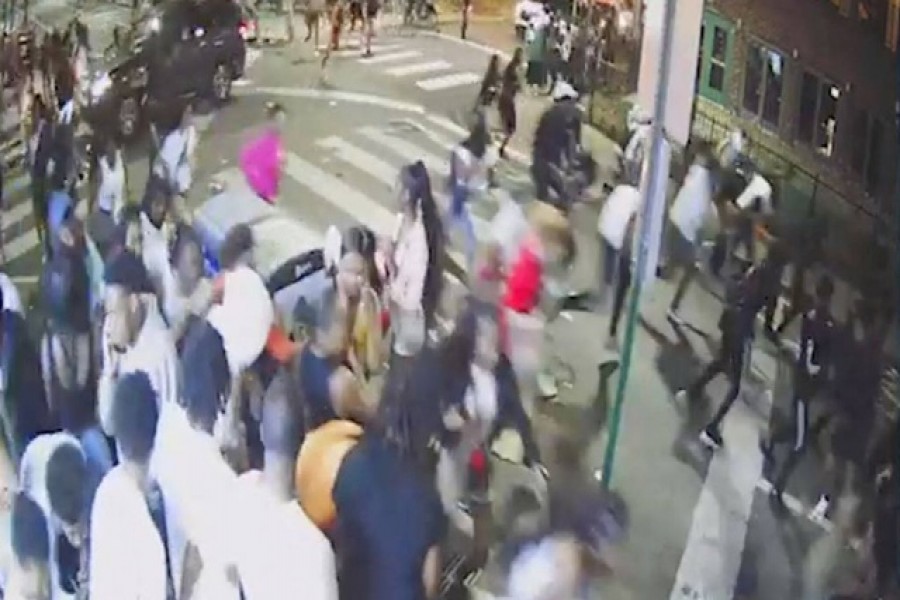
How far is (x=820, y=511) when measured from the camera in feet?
3.01

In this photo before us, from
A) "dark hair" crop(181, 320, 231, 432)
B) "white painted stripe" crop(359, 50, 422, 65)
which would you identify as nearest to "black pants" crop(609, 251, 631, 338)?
"white painted stripe" crop(359, 50, 422, 65)

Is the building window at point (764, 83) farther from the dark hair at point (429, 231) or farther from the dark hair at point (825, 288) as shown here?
the dark hair at point (429, 231)

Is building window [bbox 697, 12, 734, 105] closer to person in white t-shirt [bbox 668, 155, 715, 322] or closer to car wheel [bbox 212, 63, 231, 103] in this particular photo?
person in white t-shirt [bbox 668, 155, 715, 322]

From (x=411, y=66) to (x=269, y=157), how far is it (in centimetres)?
12

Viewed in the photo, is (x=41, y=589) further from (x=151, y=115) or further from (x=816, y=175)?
(x=816, y=175)

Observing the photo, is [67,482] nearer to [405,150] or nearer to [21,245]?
[21,245]

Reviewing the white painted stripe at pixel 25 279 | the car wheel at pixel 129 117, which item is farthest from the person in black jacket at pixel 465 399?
the white painted stripe at pixel 25 279

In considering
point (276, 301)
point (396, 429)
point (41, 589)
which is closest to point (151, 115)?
point (276, 301)

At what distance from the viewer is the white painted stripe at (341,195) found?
1.07m

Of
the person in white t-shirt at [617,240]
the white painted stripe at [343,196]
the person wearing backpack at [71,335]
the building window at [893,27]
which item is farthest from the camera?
the person wearing backpack at [71,335]

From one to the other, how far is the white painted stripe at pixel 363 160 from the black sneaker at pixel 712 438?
0.86 feet

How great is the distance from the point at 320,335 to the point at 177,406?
0.53ft

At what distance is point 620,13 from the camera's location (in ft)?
3.17

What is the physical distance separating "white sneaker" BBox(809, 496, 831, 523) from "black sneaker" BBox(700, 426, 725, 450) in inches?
2.5
